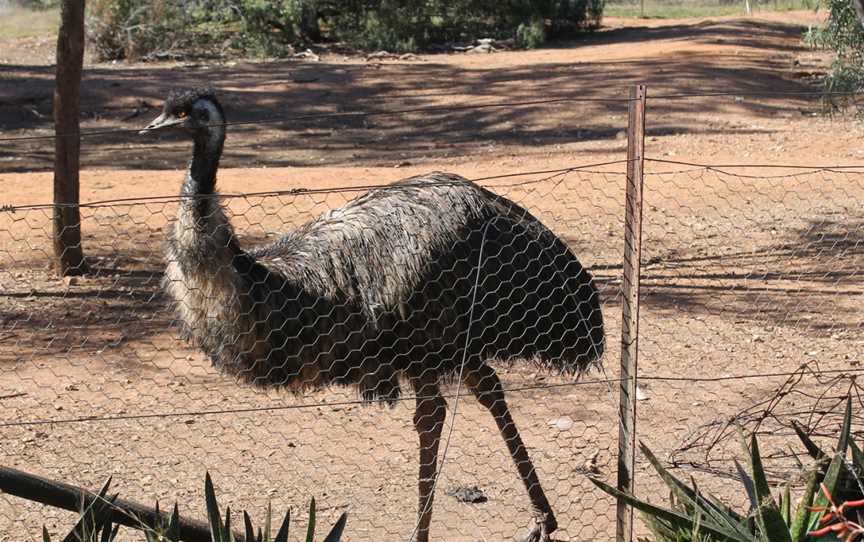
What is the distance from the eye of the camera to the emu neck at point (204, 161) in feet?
15.2

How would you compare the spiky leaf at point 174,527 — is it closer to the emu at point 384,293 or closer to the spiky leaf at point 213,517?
the spiky leaf at point 213,517

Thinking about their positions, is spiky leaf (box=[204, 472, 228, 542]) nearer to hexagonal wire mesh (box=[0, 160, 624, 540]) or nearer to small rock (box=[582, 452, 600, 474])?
hexagonal wire mesh (box=[0, 160, 624, 540])

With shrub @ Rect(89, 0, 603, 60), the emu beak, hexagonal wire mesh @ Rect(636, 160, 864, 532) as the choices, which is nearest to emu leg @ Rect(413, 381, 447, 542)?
hexagonal wire mesh @ Rect(636, 160, 864, 532)

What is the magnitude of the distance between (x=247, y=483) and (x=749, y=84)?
12.4 meters

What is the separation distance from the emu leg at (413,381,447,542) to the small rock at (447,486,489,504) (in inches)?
10.9

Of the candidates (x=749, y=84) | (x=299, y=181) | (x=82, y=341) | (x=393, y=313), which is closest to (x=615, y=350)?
(x=393, y=313)

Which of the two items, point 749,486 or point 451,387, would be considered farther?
point 451,387

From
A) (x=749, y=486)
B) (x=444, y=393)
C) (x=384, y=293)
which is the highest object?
(x=384, y=293)

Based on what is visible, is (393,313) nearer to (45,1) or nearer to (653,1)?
(45,1)

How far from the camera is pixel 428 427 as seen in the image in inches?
198

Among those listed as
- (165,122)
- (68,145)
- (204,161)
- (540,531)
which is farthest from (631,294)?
(68,145)

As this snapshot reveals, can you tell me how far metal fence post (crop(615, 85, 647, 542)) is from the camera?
3.89m

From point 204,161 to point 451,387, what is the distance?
5.31 ft

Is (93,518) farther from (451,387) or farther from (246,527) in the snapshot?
(451,387)
